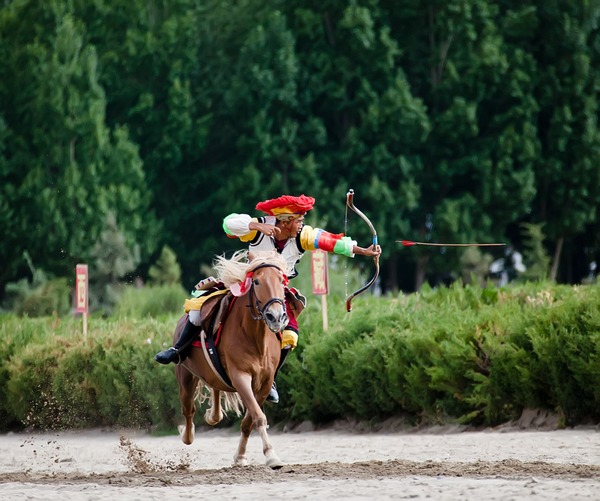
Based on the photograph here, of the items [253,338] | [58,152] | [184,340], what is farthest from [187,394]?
[58,152]

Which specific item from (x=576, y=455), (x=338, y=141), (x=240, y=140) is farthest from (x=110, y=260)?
(x=576, y=455)

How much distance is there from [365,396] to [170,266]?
24.5 meters

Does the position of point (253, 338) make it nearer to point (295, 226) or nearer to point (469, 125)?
point (295, 226)

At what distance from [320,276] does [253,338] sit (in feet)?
25.2

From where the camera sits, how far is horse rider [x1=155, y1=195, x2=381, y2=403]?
1216 cm

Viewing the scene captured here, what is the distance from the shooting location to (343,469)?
11367mm

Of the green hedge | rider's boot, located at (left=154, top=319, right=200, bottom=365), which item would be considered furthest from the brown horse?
the green hedge

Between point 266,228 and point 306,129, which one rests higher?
point 306,129

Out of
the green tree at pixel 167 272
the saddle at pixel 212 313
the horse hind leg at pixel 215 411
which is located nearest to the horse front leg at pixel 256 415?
the saddle at pixel 212 313

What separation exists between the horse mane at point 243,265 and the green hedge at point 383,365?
439cm

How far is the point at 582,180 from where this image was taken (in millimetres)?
47531

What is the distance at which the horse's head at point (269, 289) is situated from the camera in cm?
1136

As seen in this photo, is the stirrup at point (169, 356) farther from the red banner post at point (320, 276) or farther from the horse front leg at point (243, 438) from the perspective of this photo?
the red banner post at point (320, 276)

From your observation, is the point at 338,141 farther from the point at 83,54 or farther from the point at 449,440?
the point at 449,440
